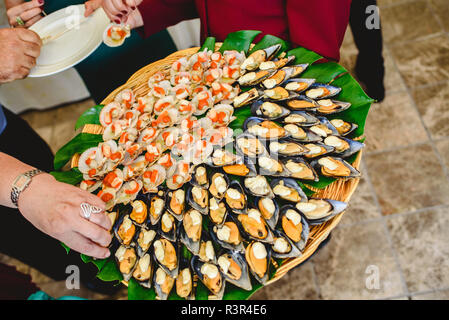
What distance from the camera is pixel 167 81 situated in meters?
1.33

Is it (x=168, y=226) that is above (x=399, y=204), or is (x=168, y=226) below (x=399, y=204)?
above

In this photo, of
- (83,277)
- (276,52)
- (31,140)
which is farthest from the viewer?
(83,277)

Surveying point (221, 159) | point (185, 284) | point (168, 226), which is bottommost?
point (185, 284)

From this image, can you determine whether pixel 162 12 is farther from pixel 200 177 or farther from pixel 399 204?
pixel 399 204

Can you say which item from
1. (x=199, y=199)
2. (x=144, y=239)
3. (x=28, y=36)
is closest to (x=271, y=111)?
(x=199, y=199)

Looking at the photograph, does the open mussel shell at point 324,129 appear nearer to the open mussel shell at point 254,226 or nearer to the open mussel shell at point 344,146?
the open mussel shell at point 344,146

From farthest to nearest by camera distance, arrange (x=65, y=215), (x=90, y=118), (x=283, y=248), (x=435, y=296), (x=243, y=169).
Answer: (x=435, y=296) < (x=90, y=118) < (x=243, y=169) < (x=283, y=248) < (x=65, y=215)

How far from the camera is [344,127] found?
1142 mm

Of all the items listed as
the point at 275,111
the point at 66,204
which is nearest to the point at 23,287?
the point at 66,204

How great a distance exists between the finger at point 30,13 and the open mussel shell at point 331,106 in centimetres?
132

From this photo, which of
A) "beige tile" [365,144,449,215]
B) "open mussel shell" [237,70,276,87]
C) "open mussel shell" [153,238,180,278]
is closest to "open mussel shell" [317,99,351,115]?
"open mussel shell" [237,70,276,87]

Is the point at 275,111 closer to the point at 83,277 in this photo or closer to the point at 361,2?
the point at 361,2

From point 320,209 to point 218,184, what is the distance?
356 millimetres
